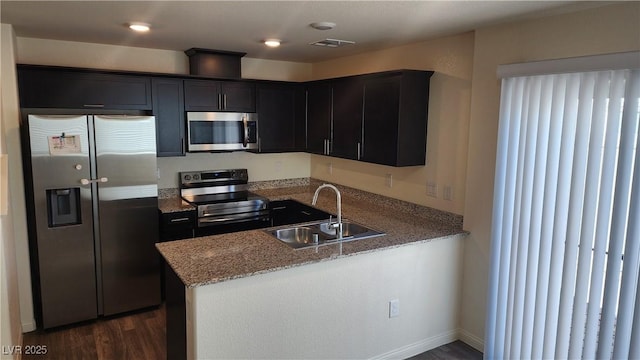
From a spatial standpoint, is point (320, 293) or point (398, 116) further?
point (398, 116)

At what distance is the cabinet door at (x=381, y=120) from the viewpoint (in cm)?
330

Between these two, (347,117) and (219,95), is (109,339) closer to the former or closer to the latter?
(219,95)

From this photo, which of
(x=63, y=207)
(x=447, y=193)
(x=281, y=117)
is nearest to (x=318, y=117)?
(x=281, y=117)

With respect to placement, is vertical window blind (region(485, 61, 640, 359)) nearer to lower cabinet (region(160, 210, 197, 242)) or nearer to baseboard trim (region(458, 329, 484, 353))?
baseboard trim (region(458, 329, 484, 353))

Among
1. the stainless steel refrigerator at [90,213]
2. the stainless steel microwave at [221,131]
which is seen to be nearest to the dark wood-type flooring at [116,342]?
the stainless steel refrigerator at [90,213]

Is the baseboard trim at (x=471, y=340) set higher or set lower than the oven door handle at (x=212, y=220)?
lower

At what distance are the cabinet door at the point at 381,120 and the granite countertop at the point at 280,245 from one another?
508mm

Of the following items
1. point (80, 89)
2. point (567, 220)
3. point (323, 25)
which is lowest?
point (567, 220)

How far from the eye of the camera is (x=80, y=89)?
3498 millimetres

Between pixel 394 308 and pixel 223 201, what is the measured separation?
2.00 meters

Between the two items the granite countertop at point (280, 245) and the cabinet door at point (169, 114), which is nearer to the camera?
the granite countertop at point (280, 245)

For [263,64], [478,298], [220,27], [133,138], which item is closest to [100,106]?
[133,138]

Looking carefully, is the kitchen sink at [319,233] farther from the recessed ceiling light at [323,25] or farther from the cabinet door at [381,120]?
the recessed ceiling light at [323,25]

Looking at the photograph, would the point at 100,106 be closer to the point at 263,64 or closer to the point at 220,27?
the point at 220,27
